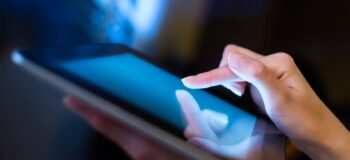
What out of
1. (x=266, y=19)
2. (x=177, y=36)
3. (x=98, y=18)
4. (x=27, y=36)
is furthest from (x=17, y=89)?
(x=266, y=19)

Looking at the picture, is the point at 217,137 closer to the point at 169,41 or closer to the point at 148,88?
the point at 148,88

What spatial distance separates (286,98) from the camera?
0.44m

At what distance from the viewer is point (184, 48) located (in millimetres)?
732

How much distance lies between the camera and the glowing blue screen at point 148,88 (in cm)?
37

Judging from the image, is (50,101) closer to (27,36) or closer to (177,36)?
(27,36)

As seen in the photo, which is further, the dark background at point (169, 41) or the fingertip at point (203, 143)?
the dark background at point (169, 41)

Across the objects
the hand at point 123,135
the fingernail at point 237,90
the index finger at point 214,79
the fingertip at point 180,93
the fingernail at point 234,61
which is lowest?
the hand at point 123,135

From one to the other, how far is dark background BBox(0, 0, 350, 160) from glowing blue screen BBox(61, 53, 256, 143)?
0.06 metres

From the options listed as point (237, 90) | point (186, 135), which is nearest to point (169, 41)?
point (237, 90)

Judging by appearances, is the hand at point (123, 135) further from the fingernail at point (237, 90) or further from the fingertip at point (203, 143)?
the fingernail at point (237, 90)

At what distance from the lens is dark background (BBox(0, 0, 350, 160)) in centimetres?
49

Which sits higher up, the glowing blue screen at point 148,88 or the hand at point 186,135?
the glowing blue screen at point 148,88

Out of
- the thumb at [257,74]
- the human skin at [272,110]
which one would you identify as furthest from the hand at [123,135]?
the thumb at [257,74]

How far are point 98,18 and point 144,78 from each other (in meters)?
0.20
